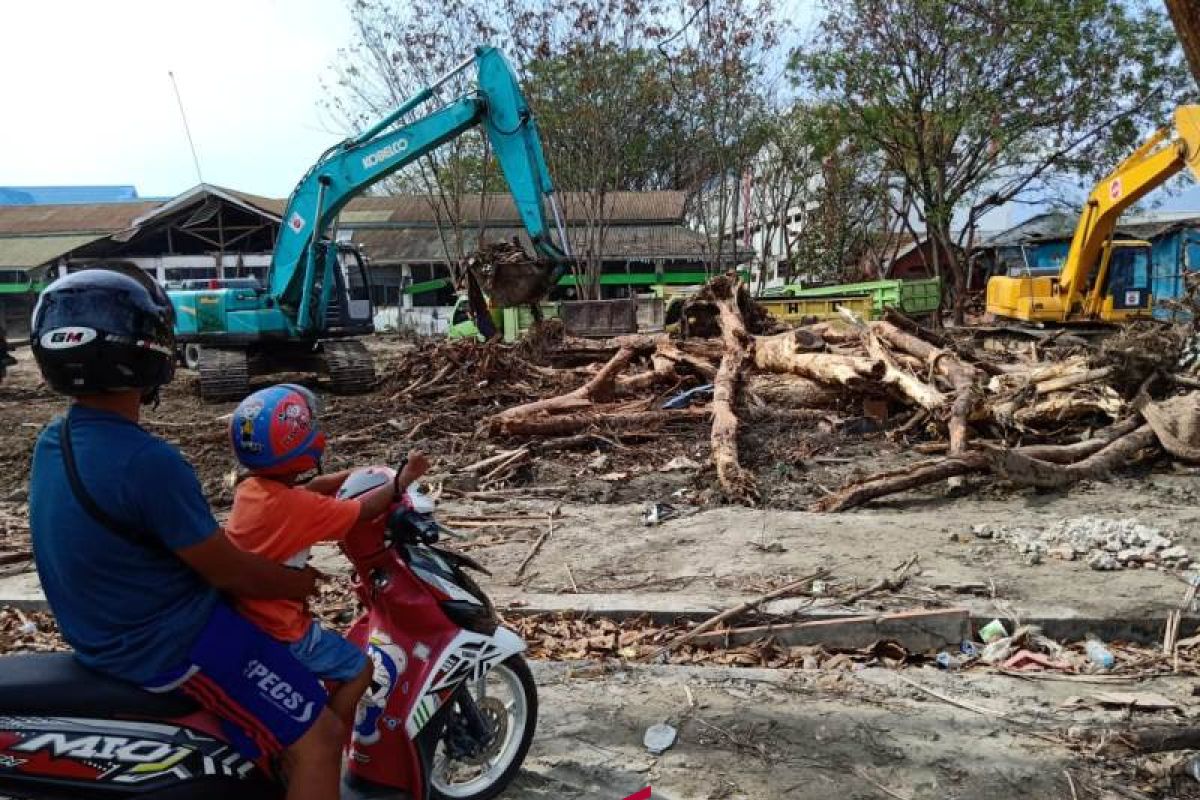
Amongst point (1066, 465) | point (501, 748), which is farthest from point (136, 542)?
point (1066, 465)

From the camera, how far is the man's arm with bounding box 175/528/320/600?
214 centimetres

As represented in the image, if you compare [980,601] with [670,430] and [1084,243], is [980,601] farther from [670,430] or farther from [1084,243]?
[1084,243]

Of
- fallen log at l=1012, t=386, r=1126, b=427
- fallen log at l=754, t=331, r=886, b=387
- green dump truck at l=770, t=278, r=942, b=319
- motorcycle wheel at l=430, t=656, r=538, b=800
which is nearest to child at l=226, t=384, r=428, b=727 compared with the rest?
motorcycle wheel at l=430, t=656, r=538, b=800

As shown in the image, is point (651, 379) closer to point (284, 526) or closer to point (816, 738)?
point (816, 738)

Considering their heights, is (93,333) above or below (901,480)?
above

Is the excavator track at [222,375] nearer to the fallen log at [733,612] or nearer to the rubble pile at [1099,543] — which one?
the fallen log at [733,612]

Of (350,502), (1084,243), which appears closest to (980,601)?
(350,502)

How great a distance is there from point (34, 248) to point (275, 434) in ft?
130

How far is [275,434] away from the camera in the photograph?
2.53 metres

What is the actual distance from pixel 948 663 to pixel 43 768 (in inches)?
165

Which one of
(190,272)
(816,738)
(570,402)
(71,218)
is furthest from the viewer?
(71,218)

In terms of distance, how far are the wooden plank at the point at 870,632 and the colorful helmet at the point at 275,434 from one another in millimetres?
3009

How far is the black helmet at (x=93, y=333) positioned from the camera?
2059 millimetres

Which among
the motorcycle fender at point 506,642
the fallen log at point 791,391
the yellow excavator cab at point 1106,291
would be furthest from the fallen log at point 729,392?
the yellow excavator cab at point 1106,291
